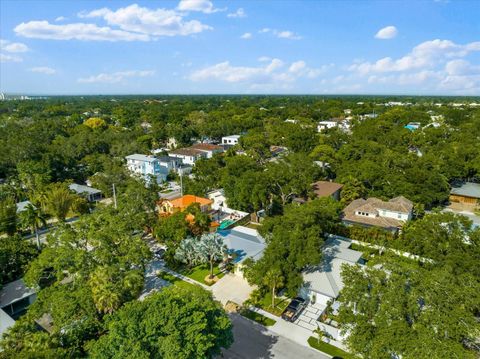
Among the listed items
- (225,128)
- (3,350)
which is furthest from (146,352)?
(225,128)

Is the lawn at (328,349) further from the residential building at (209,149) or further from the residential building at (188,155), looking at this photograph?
the residential building at (209,149)

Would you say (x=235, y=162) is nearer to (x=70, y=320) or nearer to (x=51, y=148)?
(x=70, y=320)

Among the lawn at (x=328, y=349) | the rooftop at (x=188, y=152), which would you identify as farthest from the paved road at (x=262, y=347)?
the rooftop at (x=188, y=152)

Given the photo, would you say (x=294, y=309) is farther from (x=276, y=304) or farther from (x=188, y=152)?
(x=188, y=152)

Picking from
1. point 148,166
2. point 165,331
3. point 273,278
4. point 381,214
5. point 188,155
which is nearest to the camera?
point 165,331

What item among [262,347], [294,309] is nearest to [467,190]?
[294,309]
